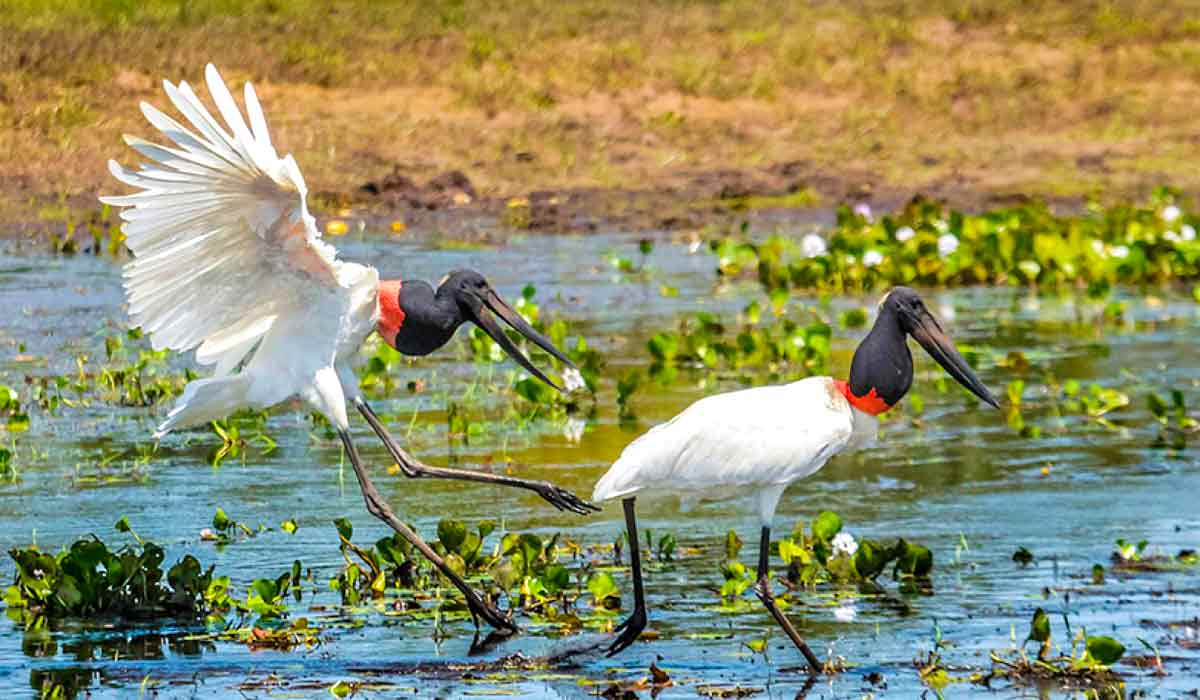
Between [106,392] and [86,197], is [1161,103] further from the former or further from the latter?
[106,392]

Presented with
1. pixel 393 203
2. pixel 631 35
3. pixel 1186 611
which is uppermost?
pixel 631 35


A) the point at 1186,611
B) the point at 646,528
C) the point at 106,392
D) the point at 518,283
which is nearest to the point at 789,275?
the point at 518,283

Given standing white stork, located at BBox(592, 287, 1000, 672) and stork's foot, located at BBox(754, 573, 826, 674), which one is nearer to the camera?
stork's foot, located at BBox(754, 573, 826, 674)

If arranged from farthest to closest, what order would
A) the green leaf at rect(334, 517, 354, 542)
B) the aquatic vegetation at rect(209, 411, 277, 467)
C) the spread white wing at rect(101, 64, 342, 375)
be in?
the aquatic vegetation at rect(209, 411, 277, 467) < the green leaf at rect(334, 517, 354, 542) < the spread white wing at rect(101, 64, 342, 375)

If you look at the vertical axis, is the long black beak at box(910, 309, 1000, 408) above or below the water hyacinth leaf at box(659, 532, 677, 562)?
above

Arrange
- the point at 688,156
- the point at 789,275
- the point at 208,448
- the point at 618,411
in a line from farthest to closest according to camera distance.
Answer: the point at 688,156, the point at 789,275, the point at 618,411, the point at 208,448

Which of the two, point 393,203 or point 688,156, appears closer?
point 393,203

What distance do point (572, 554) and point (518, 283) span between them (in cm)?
606

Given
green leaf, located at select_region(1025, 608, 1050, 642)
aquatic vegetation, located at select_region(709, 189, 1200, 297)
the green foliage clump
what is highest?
aquatic vegetation, located at select_region(709, 189, 1200, 297)

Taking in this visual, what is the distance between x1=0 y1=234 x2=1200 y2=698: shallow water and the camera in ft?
21.3

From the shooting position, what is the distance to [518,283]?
45.2 ft

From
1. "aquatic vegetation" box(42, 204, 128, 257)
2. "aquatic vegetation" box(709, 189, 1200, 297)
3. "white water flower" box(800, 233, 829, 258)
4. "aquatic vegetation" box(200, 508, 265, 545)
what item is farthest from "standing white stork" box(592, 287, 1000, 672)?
"aquatic vegetation" box(42, 204, 128, 257)

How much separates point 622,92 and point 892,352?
38.4 feet

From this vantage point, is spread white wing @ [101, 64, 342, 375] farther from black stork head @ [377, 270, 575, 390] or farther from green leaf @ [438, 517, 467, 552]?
green leaf @ [438, 517, 467, 552]
